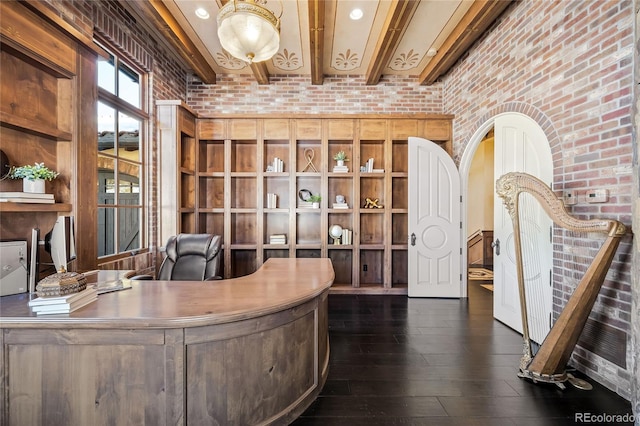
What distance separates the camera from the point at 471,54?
426 cm

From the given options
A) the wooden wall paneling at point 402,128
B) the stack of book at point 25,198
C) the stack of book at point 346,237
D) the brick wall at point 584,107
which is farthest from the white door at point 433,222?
the stack of book at point 25,198

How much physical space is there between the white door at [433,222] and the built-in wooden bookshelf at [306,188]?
36cm

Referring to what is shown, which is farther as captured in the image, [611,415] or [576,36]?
[576,36]

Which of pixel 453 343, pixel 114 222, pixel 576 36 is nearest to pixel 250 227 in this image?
pixel 114 222

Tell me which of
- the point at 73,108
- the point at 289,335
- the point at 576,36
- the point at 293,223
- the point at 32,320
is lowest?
the point at 289,335

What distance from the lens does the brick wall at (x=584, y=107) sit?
2.14 meters

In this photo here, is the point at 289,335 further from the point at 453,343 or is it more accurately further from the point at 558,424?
the point at 453,343

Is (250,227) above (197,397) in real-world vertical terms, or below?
above

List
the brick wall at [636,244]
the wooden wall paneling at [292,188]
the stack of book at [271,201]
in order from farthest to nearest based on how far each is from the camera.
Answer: the stack of book at [271,201], the wooden wall paneling at [292,188], the brick wall at [636,244]

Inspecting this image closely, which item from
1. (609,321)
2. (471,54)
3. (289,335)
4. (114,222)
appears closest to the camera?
(289,335)

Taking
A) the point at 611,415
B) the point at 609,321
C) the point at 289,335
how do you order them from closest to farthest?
the point at 289,335 → the point at 611,415 → the point at 609,321

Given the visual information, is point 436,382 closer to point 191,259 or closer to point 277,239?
point 191,259

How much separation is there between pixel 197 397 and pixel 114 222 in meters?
2.80

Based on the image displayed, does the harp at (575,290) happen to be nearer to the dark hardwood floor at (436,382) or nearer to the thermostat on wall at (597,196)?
the dark hardwood floor at (436,382)
